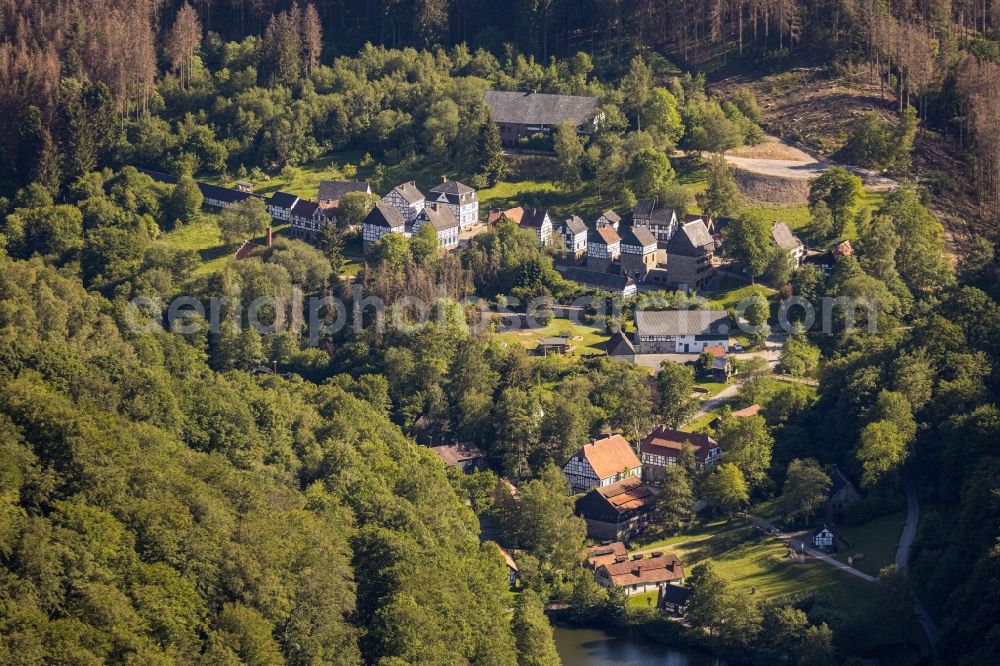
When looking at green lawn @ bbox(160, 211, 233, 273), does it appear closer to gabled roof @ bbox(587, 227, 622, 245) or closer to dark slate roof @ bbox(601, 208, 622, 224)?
gabled roof @ bbox(587, 227, 622, 245)

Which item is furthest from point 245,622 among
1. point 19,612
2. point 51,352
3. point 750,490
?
point 750,490

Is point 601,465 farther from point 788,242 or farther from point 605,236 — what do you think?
point 788,242

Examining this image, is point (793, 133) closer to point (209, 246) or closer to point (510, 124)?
point (510, 124)

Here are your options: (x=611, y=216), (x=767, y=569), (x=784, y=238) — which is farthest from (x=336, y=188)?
(x=767, y=569)

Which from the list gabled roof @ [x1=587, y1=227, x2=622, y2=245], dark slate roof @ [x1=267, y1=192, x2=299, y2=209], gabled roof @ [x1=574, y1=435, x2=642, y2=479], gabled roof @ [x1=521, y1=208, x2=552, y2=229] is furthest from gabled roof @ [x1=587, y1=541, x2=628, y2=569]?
dark slate roof @ [x1=267, y1=192, x2=299, y2=209]

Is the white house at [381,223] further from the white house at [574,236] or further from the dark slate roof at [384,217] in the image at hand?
the white house at [574,236]

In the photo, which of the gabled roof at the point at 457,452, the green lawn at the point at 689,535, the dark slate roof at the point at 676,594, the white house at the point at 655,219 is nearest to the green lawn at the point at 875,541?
the green lawn at the point at 689,535
